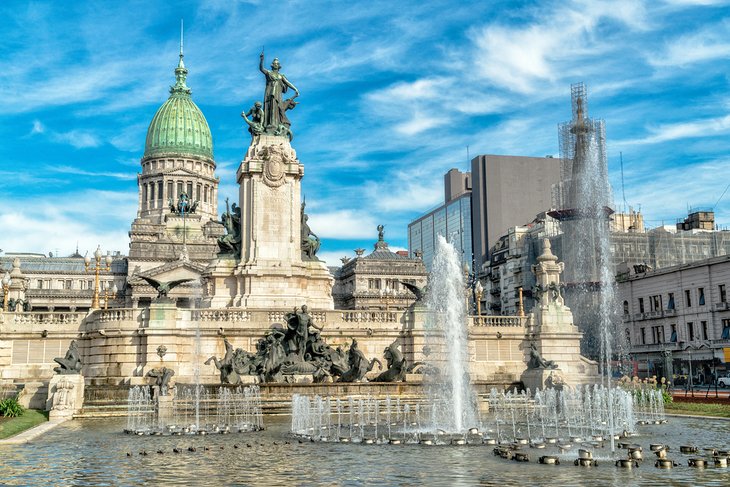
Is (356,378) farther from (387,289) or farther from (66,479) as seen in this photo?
(387,289)

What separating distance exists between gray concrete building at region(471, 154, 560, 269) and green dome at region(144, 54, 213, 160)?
51.9 metres

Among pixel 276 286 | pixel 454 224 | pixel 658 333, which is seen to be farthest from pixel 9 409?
pixel 454 224

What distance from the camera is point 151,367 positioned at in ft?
126

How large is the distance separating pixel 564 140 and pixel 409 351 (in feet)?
193

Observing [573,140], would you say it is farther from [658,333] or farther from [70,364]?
[70,364]

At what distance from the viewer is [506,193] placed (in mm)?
148125

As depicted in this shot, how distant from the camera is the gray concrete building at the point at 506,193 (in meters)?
147

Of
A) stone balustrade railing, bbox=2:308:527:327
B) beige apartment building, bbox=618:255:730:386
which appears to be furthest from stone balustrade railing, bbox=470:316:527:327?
beige apartment building, bbox=618:255:730:386

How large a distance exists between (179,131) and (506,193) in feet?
204

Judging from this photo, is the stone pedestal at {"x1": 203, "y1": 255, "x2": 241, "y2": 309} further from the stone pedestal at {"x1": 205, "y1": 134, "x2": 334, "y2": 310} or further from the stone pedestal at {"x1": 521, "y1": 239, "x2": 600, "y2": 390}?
the stone pedestal at {"x1": 521, "y1": 239, "x2": 600, "y2": 390}

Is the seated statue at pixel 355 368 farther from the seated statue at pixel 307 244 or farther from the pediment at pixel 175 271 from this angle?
the pediment at pixel 175 271

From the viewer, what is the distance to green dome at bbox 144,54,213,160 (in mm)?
130750

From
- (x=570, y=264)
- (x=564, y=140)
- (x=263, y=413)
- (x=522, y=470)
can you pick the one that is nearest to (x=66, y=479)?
(x=522, y=470)

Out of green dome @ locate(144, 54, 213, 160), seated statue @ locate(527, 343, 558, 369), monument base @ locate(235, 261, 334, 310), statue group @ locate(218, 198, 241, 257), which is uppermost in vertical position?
green dome @ locate(144, 54, 213, 160)
